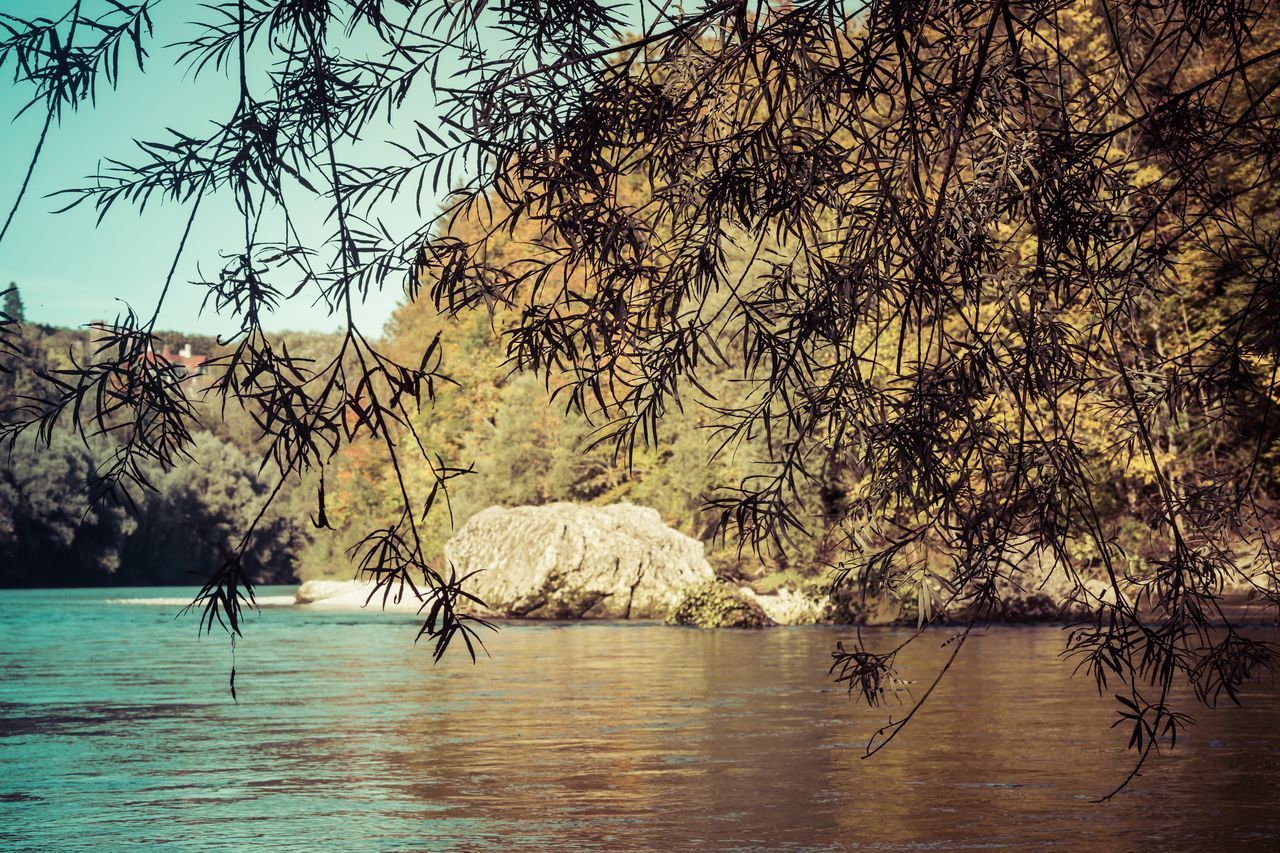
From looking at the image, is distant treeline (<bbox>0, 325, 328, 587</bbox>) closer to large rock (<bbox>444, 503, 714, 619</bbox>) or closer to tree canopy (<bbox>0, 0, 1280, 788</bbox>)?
large rock (<bbox>444, 503, 714, 619</bbox>)

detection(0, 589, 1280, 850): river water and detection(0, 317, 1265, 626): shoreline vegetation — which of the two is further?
detection(0, 317, 1265, 626): shoreline vegetation

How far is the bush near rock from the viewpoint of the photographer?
31.1m

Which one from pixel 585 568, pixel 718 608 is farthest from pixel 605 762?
pixel 585 568

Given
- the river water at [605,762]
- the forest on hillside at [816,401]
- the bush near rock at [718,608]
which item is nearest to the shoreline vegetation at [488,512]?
the bush near rock at [718,608]

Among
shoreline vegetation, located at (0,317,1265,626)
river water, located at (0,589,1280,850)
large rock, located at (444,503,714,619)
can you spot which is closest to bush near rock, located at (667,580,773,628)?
shoreline vegetation, located at (0,317,1265,626)

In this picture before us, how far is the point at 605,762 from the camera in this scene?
11.1 m

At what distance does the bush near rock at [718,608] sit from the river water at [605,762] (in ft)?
32.7

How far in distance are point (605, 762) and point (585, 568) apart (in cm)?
2440

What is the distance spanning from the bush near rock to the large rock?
106 inches

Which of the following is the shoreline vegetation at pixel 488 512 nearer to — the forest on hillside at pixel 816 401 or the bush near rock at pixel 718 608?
the bush near rock at pixel 718 608

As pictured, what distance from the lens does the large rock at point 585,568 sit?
35.4 m

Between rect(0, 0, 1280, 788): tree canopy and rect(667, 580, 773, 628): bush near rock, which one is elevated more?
rect(0, 0, 1280, 788): tree canopy

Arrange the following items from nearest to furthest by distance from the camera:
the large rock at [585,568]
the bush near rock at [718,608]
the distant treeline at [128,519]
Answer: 1. the bush near rock at [718,608]
2. the large rock at [585,568]
3. the distant treeline at [128,519]

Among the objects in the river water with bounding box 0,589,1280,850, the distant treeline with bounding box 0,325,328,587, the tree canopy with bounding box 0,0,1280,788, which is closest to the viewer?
the tree canopy with bounding box 0,0,1280,788
